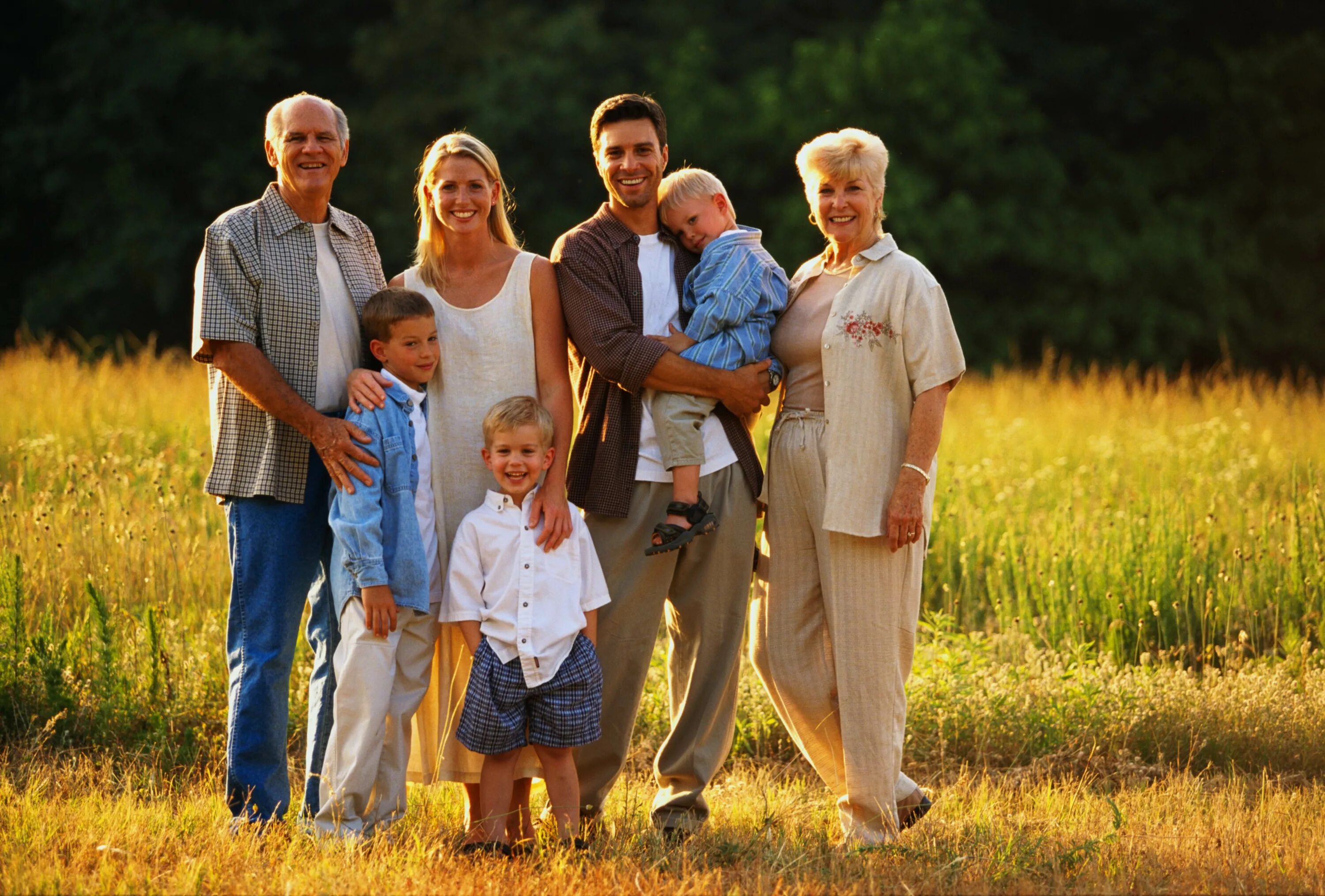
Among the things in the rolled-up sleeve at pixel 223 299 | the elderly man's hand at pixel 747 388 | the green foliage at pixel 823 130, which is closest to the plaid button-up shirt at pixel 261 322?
the rolled-up sleeve at pixel 223 299

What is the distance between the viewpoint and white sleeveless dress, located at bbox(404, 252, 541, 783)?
3969 millimetres

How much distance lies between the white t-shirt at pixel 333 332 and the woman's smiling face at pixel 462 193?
0.40m

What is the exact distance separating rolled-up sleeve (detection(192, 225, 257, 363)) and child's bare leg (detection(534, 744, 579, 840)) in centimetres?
158

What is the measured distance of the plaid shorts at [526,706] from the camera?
3.78m

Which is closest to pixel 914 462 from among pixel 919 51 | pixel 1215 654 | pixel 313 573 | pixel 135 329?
pixel 313 573

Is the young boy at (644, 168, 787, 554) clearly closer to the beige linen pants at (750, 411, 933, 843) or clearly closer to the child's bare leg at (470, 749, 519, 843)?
the beige linen pants at (750, 411, 933, 843)

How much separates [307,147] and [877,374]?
75.8 inches

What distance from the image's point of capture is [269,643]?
3.92 metres

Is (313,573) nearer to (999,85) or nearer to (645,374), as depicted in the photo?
(645,374)

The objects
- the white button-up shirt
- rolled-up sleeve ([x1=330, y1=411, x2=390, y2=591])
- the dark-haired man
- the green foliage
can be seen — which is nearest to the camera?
rolled-up sleeve ([x1=330, y1=411, x2=390, y2=591])

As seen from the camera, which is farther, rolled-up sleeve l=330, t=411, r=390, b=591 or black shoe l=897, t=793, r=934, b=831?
black shoe l=897, t=793, r=934, b=831

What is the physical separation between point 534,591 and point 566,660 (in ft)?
0.79

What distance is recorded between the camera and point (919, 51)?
1864 cm

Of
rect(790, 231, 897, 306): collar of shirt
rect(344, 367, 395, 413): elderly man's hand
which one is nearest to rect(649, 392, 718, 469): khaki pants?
rect(790, 231, 897, 306): collar of shirt
